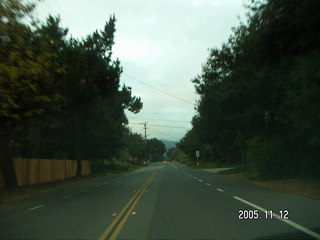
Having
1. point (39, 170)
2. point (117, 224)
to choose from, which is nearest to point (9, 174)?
point (39, 170)

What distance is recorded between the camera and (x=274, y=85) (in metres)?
19.6

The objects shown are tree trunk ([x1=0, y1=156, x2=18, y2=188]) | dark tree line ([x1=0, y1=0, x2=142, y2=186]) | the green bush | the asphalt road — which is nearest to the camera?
the asphalt road

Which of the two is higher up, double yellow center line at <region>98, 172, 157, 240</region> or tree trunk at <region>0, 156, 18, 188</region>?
tree trunk at <region>0, 156, 18, 188</region>

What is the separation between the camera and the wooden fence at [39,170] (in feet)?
97.9

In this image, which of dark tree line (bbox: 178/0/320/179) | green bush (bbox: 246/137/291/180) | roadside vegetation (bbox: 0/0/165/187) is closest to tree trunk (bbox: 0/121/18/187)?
roadside vegetation (bbox: 0/0/165/187)

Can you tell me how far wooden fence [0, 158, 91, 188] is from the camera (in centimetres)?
2984

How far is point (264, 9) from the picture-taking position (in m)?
16.5

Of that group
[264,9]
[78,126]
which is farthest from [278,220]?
[78,126]

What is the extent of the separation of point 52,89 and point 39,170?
52.8 feet

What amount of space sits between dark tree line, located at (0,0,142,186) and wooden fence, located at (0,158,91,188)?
3.75 ft

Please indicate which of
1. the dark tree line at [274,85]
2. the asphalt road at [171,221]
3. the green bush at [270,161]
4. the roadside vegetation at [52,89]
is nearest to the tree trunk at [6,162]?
the roadside vegetation at [52,89]

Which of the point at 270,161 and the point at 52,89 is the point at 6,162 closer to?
the point at 52,89

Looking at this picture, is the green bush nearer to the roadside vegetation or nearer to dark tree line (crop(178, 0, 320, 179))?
dark tree line (crop(178, 0, 320, 179))

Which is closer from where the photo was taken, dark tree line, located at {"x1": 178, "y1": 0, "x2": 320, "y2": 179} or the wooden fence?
dark tree line, located at {"x1": 178, "y1": 0, "x2": 320, "y2": 179}
